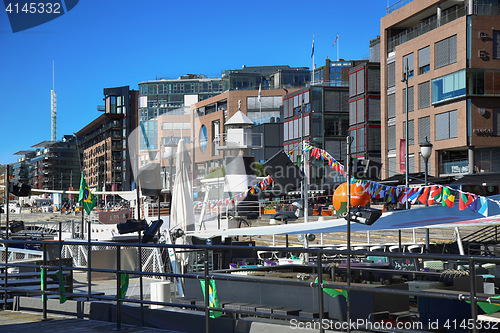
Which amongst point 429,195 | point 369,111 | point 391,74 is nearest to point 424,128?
point 391,74

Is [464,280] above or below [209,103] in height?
below

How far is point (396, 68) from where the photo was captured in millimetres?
52375

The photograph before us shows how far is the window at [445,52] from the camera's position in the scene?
4500 centimetres

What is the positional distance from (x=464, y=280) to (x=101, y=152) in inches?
5991

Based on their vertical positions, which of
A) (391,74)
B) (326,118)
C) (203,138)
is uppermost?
(391,74)

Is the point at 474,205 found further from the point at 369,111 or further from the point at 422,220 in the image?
the point at 369,111

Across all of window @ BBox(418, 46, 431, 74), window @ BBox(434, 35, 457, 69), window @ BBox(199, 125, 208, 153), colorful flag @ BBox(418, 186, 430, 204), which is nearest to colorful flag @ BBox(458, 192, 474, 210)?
colorful flag @ BBox(418, 186, 430, 204)

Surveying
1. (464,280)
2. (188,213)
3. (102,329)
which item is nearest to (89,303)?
(102,329)

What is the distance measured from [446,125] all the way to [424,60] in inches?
255

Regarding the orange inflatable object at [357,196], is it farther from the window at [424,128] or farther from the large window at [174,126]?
the large window at [174,126]

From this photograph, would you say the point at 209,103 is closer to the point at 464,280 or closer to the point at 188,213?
the point at 188,213

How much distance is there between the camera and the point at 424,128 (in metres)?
48.6

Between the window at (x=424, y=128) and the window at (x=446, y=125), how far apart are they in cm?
118

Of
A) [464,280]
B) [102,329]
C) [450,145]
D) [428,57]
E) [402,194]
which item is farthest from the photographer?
[428,57]
